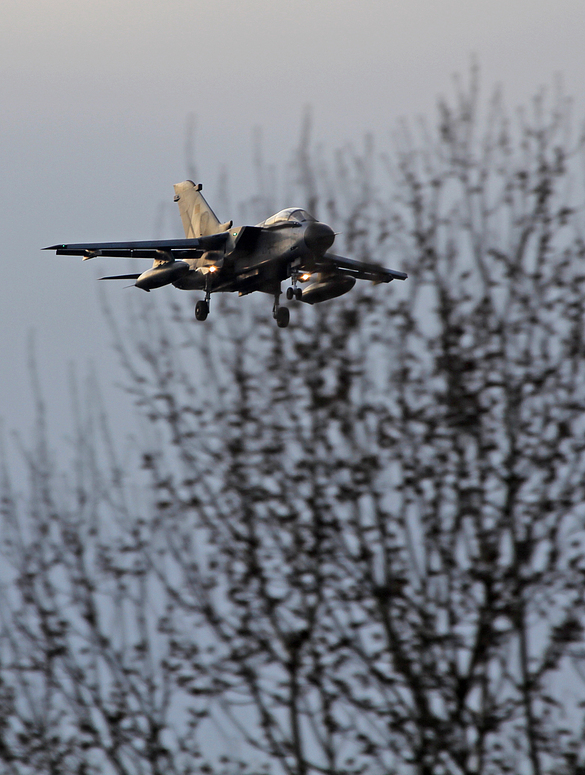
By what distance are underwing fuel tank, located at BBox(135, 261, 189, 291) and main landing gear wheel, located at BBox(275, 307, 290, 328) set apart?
3.92 metres

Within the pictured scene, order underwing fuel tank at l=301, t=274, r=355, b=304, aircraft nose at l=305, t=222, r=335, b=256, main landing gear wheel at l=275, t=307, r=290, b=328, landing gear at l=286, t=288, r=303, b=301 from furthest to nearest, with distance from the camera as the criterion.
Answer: aircraft nose at l=305, t=222, r=335, b=256 < landing gear at l=286, t=288, r=303, b=301 < underwing fuel tank at l=301, t=274, r=355, b=304 < main landing gear wheel at l=275, t=307, r=290, b=328

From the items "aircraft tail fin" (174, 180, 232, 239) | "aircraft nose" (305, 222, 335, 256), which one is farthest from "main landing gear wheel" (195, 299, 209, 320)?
"aircraft tail fin" (174, 180, 232, 239)

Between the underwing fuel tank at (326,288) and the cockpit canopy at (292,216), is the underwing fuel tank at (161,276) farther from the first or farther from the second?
the underwing fuel tank at (326,288)

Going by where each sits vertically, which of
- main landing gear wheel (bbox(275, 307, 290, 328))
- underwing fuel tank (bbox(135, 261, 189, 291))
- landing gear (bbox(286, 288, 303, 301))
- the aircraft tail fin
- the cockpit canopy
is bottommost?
main landing gear wheel (bbox(275, 307, 290, 328))

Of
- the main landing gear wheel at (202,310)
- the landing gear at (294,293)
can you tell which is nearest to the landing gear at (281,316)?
the landing gear at (294,293)

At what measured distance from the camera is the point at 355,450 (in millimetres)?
15586

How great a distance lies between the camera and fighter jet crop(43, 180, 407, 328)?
20.0 metres

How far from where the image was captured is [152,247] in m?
23.0

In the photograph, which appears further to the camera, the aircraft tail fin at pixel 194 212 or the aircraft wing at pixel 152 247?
the aircraft tail fin at pixel 194 212

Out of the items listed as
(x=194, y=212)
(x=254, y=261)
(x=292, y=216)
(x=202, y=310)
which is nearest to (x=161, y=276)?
(x=202, y=310)

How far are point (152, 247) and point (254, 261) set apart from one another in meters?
2.48

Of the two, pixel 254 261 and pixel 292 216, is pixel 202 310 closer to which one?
pixel 254 261

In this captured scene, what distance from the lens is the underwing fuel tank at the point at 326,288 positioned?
19391mm

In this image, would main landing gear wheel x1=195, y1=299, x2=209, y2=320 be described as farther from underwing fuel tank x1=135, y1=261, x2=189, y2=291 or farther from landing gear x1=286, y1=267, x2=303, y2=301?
landing gear x1=286, y1=267, x2=303, y2=301
